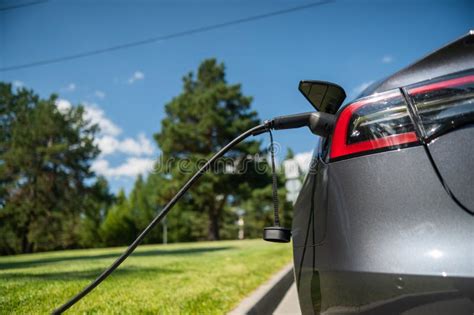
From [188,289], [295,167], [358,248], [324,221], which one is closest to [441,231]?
[358,248]

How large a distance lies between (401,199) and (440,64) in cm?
49

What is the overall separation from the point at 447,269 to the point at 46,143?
1352 inches

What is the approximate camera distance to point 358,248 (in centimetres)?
98

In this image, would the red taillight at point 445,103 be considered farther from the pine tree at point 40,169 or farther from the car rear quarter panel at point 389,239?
the pine tree at point 40,169

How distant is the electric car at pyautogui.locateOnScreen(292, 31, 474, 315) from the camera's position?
838 millimetres

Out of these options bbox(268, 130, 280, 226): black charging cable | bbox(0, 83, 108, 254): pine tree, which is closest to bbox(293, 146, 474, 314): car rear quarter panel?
bbox(268, 130, 280, 226): black charging cable

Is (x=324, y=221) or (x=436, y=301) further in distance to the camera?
(x=324, y=221)

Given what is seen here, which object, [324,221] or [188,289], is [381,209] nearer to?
[324,221]

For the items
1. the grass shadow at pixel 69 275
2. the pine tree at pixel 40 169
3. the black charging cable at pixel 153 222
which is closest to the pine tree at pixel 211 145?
the pine tree at pixel 40 169

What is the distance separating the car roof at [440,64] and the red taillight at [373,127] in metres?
0.08

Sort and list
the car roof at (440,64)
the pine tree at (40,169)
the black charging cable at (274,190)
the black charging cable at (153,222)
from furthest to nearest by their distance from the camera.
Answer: the pine tree at (40,169)
the black charging cable at (153,222)
the black charging cable at (274,190)
the car roof at (440,64)

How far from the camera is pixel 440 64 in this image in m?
1.12

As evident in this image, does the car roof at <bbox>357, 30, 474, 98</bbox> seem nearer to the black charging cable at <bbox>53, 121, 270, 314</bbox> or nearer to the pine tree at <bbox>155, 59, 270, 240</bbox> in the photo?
the black charging cable at <bbox>53, 121, 270, 314</bbox>

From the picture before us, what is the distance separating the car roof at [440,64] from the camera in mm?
1093
